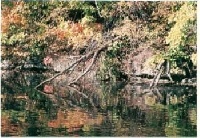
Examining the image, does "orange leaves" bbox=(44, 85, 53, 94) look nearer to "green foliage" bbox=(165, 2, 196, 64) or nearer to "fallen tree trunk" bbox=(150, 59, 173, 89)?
"fallen tree trunk" bbox=(150, 59, 173, 89)

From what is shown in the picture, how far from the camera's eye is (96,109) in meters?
4.58

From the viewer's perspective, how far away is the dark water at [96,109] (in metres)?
4.49

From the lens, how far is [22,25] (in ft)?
15.1

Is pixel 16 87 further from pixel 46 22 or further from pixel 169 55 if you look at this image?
pixel 169 55

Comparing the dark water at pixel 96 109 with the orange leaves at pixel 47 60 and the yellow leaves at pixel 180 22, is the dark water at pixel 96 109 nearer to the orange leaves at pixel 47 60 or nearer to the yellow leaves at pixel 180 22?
the orange leaves at pixel 47 60

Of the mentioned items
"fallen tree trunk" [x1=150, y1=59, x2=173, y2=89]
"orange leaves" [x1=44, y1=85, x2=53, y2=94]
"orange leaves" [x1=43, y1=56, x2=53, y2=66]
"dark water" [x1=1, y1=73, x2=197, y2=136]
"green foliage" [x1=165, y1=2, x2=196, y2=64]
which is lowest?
"dark water" [x1=1, y1=73, x2=197, y2=136]

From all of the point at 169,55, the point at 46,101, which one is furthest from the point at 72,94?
the point at 169,55

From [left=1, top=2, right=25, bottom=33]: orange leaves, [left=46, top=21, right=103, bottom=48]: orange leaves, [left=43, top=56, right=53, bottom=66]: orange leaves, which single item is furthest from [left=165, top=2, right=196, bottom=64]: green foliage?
[left=1, top=2, right=25, bottom=33]: orange leaves

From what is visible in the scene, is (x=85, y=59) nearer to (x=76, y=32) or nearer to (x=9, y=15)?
(x=76, y=32)

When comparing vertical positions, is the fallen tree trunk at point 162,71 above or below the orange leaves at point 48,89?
above

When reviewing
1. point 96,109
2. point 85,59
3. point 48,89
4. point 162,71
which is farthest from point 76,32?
point 162,71

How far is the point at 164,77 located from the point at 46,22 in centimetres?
94

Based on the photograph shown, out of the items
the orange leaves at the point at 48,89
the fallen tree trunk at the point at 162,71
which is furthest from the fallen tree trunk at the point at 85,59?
the fallen tree trunk at the point at 162,71

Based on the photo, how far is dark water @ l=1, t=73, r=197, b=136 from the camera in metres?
4.49
